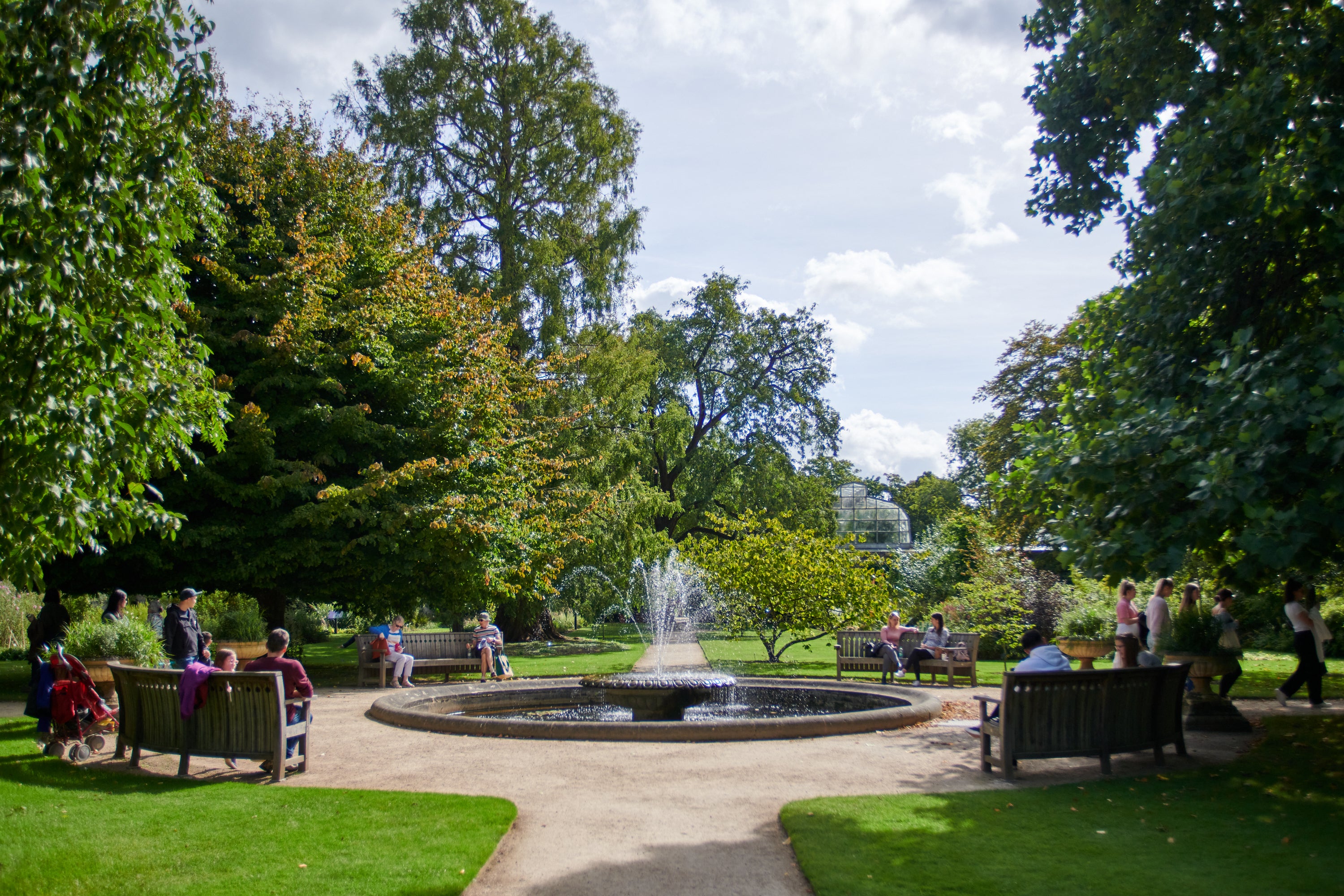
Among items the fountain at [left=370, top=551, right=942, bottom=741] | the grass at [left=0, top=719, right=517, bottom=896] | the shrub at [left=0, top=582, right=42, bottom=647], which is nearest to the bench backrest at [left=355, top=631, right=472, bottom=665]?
the fountain at [left=370, top=551, right=942, bottom=741]

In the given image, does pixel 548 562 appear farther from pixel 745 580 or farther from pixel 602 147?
→ pixel 602 147

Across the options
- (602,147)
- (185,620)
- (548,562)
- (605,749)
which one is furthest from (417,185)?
(605,749)

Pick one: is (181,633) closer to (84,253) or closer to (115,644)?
(115,644)

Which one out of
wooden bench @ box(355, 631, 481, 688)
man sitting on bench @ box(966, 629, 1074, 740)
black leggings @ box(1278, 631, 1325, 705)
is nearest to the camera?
man sitting on bench @ box(966, 629, 1074, 740)

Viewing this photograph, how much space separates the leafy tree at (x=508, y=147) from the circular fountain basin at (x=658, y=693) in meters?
14.3

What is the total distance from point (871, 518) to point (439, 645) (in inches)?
2072

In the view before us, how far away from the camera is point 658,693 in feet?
37.0

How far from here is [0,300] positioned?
5.39 metres

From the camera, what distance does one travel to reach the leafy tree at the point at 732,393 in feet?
126

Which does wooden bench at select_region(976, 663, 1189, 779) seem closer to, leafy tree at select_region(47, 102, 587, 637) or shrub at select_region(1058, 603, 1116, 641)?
leafy tree at select_region(47, 102, 587, 637)

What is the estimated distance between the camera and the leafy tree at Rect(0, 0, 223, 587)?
540 cm

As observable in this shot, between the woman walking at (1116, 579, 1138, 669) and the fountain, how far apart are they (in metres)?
2.31

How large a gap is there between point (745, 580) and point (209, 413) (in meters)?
12.6

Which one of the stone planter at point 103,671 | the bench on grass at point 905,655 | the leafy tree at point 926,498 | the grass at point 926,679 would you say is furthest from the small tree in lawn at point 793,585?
the leafy tree at point 926,498
